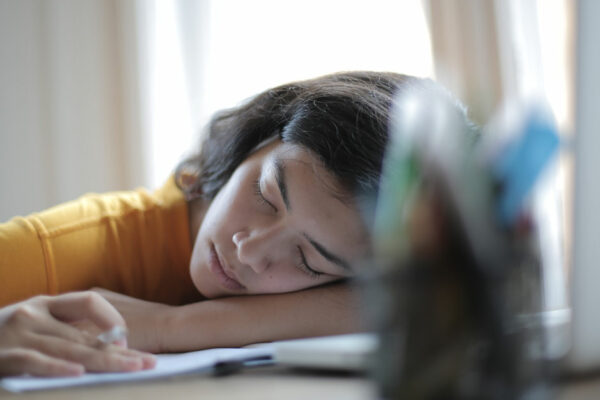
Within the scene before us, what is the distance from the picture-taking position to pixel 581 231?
0.38 meters

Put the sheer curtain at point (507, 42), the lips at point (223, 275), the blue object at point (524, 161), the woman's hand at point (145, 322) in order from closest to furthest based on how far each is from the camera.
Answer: the blue object at point (524, 161) < the woman's hand at point (145, 322) < the lips at point (223, 275) < the sheer curtain at point (507, 42)

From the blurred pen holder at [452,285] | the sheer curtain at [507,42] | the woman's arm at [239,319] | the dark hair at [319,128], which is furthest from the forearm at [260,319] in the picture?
the sheer curtain at [507,42]

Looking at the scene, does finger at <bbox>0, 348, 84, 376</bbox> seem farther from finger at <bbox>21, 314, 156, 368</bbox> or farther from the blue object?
the blue object

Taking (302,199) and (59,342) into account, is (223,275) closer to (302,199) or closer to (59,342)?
(302,199)

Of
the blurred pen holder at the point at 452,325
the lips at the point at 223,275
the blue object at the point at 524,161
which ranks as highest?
the blue object at the point at 524,161

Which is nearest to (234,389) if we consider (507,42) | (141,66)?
(141,66)

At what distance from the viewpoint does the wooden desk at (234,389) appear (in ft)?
1.45

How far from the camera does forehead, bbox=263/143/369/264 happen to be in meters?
0.82

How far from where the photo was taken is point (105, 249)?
3.40 feet

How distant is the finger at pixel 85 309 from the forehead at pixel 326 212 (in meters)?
0.29

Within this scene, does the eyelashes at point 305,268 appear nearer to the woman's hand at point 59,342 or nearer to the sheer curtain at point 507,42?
the woman's hand at point 59,342

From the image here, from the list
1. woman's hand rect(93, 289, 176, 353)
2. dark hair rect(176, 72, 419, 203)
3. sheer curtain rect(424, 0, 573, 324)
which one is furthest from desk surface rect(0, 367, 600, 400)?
sheer curtain rect(424, 0, 573, 324)

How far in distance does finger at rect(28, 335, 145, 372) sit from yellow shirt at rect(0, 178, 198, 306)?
14.3 inches

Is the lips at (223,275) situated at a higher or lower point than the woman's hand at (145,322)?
higher
